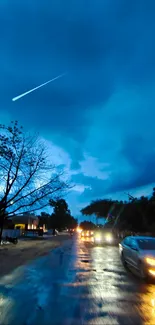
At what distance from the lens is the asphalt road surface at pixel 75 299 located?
590cm

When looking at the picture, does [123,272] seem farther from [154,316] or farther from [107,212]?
[107,212]

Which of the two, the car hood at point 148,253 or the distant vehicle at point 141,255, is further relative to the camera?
the car hood at point 148,253

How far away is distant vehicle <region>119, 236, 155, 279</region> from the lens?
34.2 ft

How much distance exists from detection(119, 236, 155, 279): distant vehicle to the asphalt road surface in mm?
Answer: 403

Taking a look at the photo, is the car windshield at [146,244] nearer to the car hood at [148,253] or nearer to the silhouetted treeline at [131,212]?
the car hood at [148,253]

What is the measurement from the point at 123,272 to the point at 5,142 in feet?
44.0

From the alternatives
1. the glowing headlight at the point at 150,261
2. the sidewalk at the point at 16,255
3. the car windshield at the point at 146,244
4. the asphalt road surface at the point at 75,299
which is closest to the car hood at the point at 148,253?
the glowing headlight at the point at 150,261

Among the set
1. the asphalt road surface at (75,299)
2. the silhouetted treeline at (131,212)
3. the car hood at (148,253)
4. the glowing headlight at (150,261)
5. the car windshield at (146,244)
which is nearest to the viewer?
the asphalt road surface at (75,299)

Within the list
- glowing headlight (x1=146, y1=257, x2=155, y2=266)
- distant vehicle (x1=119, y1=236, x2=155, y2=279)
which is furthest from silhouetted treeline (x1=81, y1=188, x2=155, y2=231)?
glowing headlight (x1=146, y1=257, x2=155, y2=266)

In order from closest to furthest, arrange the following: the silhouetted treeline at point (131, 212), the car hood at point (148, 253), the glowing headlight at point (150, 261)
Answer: the glowing headlight at point (150, 261) < the car hood at point (148, 253) < the silhouetted treeline at point (131, 212)

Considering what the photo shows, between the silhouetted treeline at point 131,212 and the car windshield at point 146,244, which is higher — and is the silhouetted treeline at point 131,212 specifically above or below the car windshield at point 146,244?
above

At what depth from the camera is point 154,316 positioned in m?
6.09

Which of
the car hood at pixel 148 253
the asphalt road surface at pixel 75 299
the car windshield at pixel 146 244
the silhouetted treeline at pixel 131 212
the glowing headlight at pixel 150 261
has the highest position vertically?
the silhouetted treeline at pixel 131 212

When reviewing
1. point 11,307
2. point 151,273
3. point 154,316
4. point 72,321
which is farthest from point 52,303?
point 151,273
